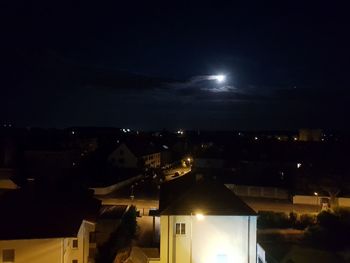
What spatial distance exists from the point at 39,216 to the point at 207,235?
20.7ft

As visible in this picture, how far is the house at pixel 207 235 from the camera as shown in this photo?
16.0 metres

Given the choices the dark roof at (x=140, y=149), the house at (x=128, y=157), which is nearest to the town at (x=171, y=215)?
the house at (x=128, y=157)

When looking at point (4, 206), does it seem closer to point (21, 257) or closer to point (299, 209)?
point (21, 257)

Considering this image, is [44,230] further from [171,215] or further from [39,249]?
[171,215]

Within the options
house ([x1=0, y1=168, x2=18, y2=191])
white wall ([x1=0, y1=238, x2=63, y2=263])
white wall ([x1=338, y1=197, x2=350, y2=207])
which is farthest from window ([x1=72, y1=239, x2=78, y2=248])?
white wall ([x1=338, y1=197, x2=350, y2=207])

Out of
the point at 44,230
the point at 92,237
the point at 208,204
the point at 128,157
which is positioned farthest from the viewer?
the point at 128,157

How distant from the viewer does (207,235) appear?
16047mm

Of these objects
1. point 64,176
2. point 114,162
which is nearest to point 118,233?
point 64,176

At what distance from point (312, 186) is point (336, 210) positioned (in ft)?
24.4

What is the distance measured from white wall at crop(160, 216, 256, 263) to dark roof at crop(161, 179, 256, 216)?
23 cm

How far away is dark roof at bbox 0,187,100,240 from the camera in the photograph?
13.9m

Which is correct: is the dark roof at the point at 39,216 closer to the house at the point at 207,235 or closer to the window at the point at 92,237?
the window at the point at 92,237

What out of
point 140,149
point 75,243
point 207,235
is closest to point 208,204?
point 207,235

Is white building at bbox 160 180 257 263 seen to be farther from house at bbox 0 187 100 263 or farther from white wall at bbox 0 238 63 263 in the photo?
white wall at bbox 0 238 63 263
